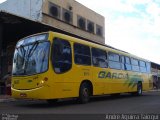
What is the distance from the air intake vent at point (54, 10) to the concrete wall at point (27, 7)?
132 centimetres

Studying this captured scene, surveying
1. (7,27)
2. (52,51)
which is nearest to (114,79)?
(52,51)

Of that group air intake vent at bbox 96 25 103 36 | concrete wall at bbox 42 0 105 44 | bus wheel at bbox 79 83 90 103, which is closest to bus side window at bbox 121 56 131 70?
bus wheel at bbox 79 83 90 103

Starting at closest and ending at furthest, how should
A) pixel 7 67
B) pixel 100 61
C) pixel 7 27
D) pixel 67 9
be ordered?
pixel 100 61 < pixel 7 27 < pixel 7 67 < pixel 67 9

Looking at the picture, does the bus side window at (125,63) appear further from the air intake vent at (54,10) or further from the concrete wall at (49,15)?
the air intake vent at (54,10)

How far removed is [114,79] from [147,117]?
8.76 m

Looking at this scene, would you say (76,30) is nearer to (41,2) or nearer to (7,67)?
(41,2)

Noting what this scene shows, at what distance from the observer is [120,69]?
20.2m

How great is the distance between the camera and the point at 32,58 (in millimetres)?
13727

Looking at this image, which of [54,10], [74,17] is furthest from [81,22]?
[54,10]

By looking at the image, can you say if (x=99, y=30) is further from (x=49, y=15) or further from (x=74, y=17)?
(x=49, y=15)

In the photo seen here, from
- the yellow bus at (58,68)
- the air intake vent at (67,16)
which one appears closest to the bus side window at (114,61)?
the yellow bus at (58,68)

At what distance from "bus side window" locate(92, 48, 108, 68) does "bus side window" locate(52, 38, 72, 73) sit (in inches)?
95.1

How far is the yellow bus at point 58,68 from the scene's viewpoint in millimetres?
13281

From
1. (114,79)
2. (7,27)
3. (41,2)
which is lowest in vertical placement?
(114,79)
